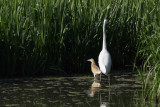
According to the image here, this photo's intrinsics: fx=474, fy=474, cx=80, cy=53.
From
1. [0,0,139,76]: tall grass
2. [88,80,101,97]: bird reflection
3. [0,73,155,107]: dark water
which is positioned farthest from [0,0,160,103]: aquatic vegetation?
[88,80,101,97]: bird reflection

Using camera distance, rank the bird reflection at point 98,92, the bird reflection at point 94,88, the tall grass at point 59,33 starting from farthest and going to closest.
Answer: the tall grass at point 59,33, the bird reflection at point 94,88, the bird reflection at point 98,92

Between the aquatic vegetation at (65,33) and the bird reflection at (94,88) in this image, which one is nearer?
the bird reflection at (94,88)

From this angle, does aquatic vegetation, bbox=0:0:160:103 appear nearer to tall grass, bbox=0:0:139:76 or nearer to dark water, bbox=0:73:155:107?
tall grass, bbox=0:0:139:76

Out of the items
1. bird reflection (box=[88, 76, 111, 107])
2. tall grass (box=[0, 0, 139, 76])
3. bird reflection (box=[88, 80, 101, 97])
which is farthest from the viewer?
tall grass (box=[0, 0, 139, 76])

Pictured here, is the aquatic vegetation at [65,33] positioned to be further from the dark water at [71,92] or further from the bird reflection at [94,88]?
the bird reflection at [94,88]

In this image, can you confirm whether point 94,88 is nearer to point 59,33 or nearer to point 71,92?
point 71,92

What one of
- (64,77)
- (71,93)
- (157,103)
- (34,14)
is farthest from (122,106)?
(34,14)

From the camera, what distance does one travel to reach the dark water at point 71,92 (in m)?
7.29

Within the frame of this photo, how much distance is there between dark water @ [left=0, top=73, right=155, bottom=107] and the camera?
23.9ft

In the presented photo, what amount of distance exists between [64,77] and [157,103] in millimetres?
2919

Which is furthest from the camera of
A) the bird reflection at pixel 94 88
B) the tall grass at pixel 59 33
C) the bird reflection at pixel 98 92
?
the tall grass at pixel 59 33

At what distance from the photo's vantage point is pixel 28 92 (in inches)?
320

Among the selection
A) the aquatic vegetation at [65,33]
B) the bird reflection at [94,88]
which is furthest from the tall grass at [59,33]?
the bird reflection at [94,88]

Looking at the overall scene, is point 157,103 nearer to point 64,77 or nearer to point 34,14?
point 64,77
